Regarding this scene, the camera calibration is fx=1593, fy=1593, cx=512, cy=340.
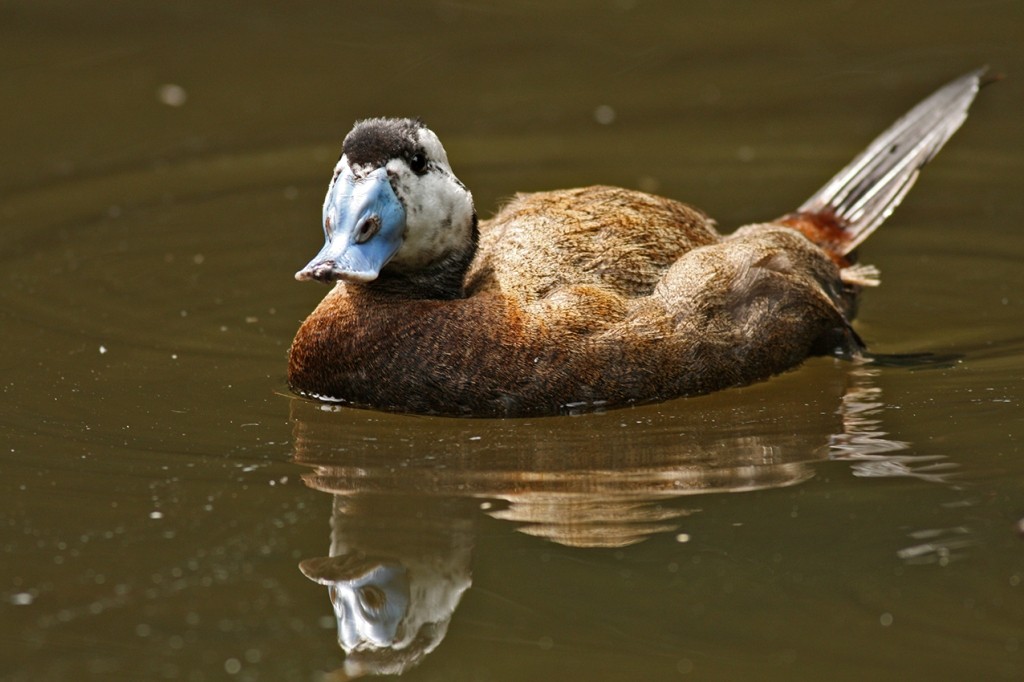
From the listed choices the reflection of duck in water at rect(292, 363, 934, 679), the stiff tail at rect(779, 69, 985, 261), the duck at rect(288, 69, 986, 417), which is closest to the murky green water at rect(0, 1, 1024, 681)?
the reflection of duck in water at rect(292, 363, 934, 679)

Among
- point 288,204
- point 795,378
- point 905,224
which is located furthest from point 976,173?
point 288,204

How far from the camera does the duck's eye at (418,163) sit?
6461mm

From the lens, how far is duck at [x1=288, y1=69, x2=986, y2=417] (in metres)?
6.36

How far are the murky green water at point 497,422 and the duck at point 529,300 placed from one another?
0.50ft

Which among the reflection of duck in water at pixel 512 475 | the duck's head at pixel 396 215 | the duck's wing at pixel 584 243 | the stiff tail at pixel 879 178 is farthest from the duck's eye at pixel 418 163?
the stiff tail at pixel 879 178

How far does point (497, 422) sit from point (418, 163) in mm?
1103

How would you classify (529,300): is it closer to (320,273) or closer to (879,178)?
(320,273)

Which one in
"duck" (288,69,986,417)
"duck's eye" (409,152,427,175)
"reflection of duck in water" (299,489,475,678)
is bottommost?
"reflection of duck in water" (299,489,475,678)

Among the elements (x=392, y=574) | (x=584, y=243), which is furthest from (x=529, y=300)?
(x=392, y=574)

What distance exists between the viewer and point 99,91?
1160 centimetres

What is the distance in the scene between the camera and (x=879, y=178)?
8.23m

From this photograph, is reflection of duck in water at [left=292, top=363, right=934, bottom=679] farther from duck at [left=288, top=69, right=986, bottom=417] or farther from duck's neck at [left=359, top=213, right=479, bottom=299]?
duck's neck at [left=359, top=213, right=479, bottom=299]

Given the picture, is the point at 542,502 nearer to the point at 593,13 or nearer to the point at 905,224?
the point at 905,224

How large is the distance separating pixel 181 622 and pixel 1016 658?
7.79 feet
